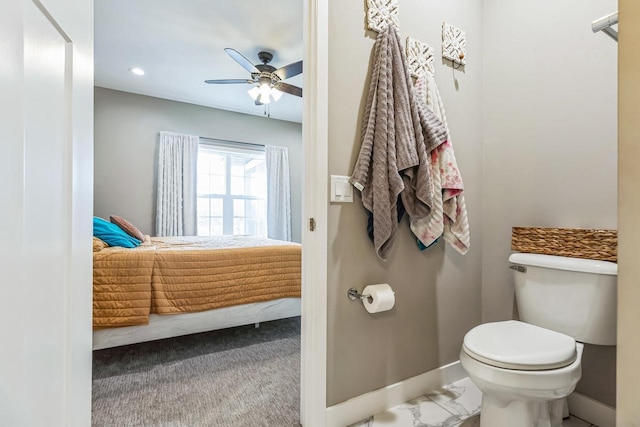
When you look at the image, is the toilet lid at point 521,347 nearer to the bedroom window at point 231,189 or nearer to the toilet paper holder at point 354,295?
the toilet paper holder at point 354,295

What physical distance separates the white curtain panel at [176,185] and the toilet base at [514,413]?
163 inches

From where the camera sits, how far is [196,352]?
2201 mm

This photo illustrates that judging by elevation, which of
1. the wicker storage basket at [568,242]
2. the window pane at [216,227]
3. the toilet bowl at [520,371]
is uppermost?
the wicker storage basket at [568,242]

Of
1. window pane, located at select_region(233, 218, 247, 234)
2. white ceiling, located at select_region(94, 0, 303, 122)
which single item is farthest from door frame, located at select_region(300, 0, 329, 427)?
window pane, located at select_region(233, 218, 247, 234)

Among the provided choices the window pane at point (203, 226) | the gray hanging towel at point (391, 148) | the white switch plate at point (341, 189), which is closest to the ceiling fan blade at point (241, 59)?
the gray hanging towel at point (391, 148)

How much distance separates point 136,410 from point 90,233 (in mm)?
1249

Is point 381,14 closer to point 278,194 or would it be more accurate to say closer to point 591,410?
point 591,410

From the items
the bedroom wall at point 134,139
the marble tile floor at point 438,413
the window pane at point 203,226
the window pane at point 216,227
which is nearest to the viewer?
the marble tile floor at point 438,413

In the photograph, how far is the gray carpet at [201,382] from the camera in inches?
57.7

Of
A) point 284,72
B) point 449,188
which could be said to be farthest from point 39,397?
point 284,72

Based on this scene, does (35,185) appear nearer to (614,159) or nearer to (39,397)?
(39,397)

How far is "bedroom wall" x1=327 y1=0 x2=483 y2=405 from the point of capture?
4.56ft

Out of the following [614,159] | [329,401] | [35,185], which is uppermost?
[614,159]

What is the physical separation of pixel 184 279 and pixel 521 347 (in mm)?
1971
